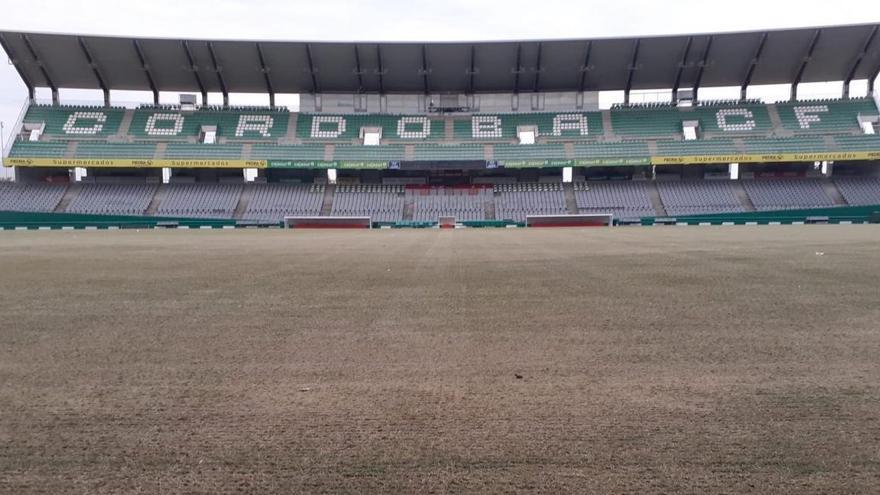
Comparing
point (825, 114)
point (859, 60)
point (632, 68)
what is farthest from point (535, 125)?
point (859, 60)

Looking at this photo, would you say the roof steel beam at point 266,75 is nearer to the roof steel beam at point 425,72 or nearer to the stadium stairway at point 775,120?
the roof steel beam at point 425,72

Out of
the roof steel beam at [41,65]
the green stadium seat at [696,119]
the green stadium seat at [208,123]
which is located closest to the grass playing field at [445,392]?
the green stadium seat at [208,123]

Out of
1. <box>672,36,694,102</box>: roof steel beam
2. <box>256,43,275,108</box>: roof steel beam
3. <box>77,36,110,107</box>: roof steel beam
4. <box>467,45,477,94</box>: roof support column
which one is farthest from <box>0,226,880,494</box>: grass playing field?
<box>77,36,110,107</box>: roof steel beam

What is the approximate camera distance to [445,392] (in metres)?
2.65

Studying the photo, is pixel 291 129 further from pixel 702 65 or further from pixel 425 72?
pixel 702 65

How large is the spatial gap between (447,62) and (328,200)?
13.8 metres

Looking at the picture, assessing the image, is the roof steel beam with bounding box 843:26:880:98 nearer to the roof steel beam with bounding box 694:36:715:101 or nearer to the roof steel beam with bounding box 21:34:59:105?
the roof steel beam with bounding box 694:36:715:101

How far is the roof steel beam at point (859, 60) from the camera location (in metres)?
33.8

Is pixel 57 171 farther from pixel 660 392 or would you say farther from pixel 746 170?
pixel 746 170

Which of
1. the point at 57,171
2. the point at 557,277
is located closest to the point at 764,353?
the point at 557,277

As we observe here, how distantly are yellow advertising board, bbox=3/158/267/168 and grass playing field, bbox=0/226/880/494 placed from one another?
1329 inches

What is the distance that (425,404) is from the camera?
248 centimetres

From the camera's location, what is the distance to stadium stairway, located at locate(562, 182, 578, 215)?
3778 cm

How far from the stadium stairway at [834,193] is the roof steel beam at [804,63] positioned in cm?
735
